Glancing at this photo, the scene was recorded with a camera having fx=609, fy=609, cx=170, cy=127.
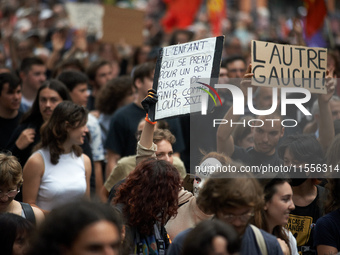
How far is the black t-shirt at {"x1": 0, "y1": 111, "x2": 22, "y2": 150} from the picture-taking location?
6273 millimetres

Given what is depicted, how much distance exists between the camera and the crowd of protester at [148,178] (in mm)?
2977

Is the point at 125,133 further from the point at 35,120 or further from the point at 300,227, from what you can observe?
the point at 300,227

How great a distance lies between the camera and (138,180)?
157 inches

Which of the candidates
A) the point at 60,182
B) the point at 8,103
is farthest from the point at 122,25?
the point at 60,182

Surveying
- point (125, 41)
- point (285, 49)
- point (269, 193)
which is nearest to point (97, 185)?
point (285, 49)

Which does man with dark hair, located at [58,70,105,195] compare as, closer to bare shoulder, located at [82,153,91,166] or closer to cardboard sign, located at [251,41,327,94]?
bare shoulder, located at [82,153,91,166]

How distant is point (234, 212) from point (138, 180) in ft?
2.66

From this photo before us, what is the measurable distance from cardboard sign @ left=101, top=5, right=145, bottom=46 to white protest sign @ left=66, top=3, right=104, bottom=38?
3.55 ft

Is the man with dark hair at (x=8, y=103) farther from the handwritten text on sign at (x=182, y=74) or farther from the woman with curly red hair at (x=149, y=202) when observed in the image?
the woman with curly red hair at (x=149, y=202)

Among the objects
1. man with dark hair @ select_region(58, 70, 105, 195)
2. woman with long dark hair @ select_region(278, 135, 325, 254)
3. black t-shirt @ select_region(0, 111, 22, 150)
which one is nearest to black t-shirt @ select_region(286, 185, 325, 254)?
woman with long dark hair @ select_region(278, 135, 325, 254)

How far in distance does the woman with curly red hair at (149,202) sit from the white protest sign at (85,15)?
7.64m

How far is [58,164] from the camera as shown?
5.30m

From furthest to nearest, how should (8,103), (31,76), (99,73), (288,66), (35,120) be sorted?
(99,73), (31,76), (8,103), (35,120), (288,66)

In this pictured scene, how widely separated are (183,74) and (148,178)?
1314mm
